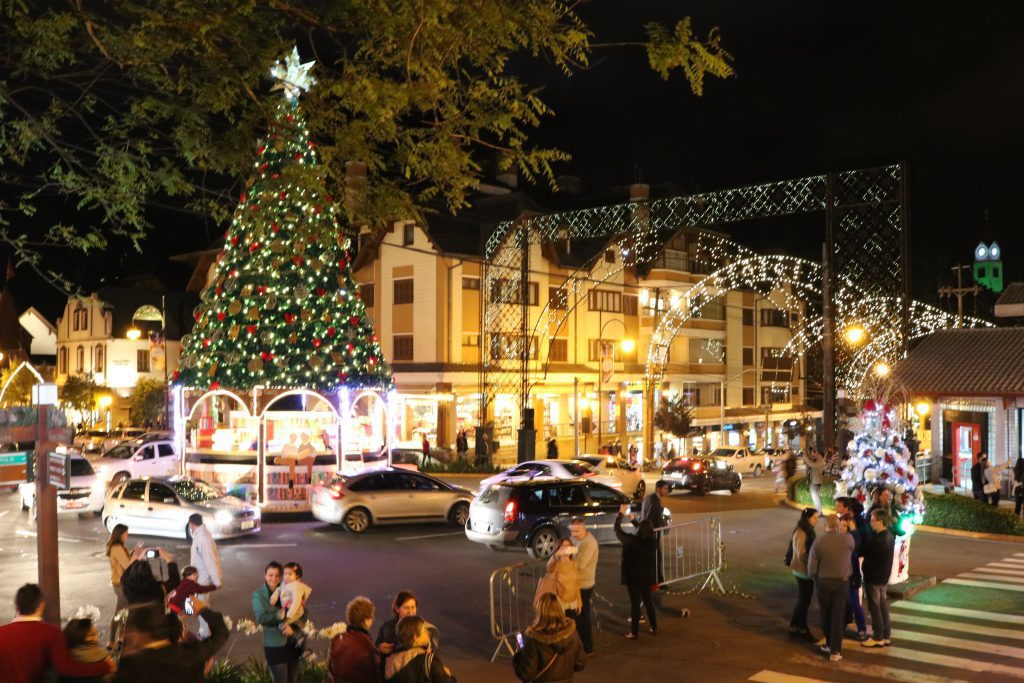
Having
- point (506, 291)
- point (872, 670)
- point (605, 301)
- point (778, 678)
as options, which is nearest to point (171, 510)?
point (778, 678)

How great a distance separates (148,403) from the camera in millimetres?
59156

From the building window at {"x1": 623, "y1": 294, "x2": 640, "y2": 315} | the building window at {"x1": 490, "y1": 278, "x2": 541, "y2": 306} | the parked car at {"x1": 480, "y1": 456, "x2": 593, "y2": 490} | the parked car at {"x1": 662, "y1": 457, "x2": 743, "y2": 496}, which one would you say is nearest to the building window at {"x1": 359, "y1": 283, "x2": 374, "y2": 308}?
the building window at {"x1": 490, "y1": 278, "x2": 541, "y2": 306}

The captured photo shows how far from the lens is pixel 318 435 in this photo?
93.1ft

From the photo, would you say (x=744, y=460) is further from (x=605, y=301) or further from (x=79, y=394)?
(x=79, y=394)

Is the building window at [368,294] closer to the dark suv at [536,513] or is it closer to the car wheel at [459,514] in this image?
the car wheel at [459,514]

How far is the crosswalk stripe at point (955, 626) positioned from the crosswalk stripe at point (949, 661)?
1395mm

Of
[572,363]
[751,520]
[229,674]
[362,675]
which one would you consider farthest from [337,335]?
[572,363]

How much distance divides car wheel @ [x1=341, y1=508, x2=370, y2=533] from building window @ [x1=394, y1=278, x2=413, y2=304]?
2828cm

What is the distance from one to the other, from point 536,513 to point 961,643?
8.45 meters

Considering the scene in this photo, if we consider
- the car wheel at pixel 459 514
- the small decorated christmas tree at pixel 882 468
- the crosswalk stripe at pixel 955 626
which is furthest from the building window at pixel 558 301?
the crosswalk stripe at pixel 955 626

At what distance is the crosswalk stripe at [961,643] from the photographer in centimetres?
1143

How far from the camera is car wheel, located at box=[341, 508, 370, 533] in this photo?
70.6 feet

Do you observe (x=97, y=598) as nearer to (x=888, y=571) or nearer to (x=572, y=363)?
(x=888, y=571)

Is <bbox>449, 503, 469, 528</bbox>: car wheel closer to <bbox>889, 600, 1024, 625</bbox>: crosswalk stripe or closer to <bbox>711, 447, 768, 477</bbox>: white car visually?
<bbox>889, 600, 1024, 625</bbox>: crosswalk stripe
